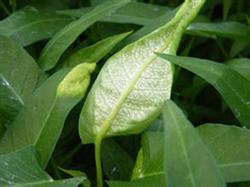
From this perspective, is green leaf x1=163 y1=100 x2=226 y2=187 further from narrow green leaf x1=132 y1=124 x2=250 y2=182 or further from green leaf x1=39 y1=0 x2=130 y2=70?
green leaf x1=39 y1=0 x2=130 y2=70

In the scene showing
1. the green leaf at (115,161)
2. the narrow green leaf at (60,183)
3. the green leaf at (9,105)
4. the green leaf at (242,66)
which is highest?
the green leaf at (9,105)

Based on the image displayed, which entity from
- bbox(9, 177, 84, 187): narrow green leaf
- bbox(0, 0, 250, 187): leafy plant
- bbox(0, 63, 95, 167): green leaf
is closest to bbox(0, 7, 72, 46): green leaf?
bbox(0, 0, 250, 187): leafy plant

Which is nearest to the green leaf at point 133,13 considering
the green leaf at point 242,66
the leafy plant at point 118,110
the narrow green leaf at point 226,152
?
the leafy plant at point 118,110

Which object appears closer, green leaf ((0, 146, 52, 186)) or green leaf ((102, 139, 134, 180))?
green leaf ((0, 146, 52, 186))

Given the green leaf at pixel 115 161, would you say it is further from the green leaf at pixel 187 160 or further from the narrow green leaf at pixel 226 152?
the green leaf at pixel 187 160

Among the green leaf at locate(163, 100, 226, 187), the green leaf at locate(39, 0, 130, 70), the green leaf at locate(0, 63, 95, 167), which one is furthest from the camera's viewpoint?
the green leaf at locate(39, 0, 130, 70)

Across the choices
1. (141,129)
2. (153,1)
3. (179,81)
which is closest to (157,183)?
(141,129)

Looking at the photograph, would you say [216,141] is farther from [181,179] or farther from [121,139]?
[121,139]
